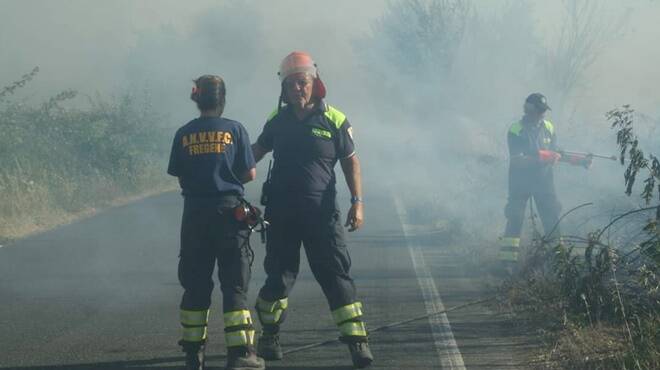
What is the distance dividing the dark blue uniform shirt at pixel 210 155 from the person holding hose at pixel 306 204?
32cm

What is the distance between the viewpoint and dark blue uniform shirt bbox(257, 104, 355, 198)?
611 centimetres

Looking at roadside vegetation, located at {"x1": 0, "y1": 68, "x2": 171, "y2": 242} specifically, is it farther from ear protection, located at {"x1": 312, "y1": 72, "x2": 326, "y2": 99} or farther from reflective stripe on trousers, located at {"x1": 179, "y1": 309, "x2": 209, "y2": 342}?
ear protection, located at {"x1": 312, "y1": 72, "x2": 326, "y2": 99}

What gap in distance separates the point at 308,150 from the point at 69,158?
1396 centimetres

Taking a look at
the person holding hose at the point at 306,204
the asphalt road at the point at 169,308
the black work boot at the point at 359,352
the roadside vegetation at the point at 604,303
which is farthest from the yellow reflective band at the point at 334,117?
the roadside vegetation at the point at 604,303

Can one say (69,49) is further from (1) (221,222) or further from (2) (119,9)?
(1) (221,222)

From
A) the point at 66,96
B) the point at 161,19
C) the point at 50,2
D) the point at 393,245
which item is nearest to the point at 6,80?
the point at 50,2

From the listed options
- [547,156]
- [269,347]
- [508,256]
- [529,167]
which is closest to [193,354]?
[269,347]

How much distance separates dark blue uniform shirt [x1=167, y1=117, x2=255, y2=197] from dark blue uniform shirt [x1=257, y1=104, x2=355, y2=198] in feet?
0.96

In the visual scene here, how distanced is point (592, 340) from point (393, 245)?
6.20 m

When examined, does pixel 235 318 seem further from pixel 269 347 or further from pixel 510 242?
pixel 510 242

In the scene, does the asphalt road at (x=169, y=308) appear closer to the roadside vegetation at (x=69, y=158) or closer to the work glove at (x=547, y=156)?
the work glove at (x=547, y=156)

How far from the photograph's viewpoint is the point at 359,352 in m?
5.90

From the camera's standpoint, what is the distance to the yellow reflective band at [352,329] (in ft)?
19.6

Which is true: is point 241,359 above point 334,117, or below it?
below
